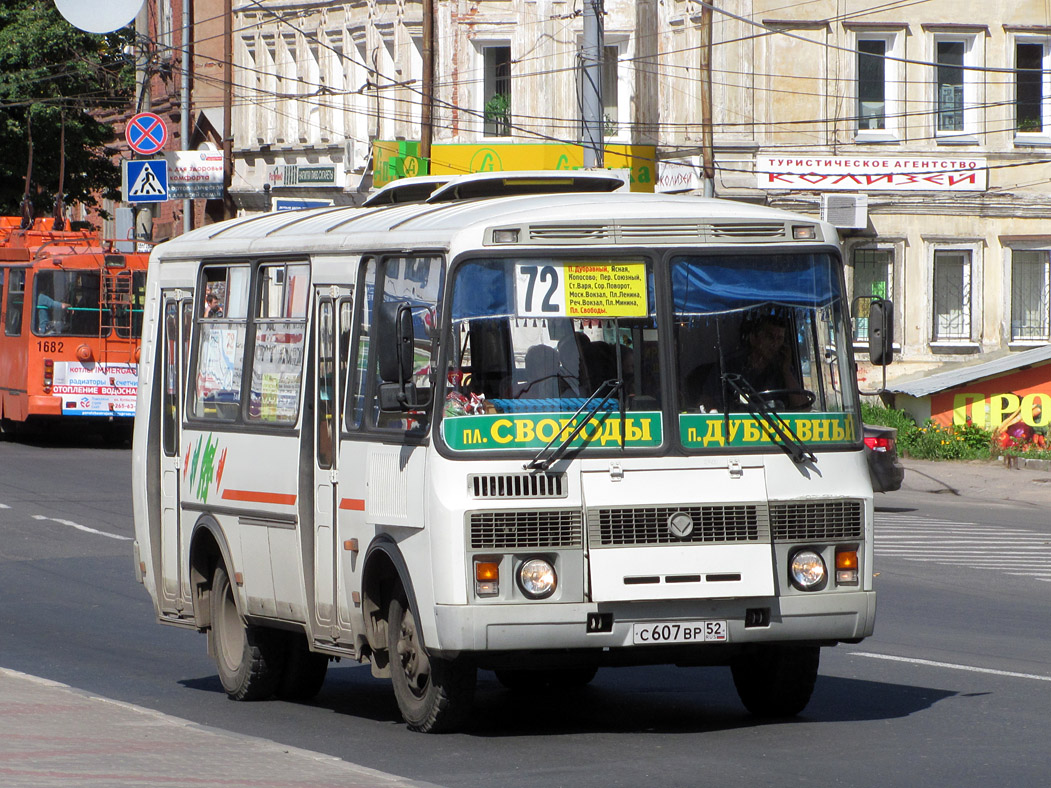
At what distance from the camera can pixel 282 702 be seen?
1044 centimetres

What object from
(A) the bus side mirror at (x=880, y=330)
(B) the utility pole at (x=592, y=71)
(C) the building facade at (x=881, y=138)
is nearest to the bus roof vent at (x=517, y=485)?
(A) the bus side mirror at (x=880, y=330)

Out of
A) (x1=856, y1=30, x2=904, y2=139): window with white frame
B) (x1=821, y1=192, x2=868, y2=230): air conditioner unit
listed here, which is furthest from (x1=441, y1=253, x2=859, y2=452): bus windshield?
(x1=856, y1=30, x2=904, y2=139): window with white frame

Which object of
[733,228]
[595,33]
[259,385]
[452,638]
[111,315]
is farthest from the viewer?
[111,315]

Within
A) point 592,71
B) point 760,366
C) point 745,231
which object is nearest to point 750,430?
point 760,366

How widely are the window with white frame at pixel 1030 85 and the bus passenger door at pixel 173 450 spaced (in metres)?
28.6

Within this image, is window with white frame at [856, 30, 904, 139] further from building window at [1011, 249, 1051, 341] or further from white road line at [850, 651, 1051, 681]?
white road line at [850, 651, 1051, 681]

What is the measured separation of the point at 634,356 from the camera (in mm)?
→ 8453

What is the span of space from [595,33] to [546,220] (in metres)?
18.0

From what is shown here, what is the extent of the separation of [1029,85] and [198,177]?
1610 cm

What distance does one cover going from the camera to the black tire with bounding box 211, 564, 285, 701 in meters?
10.3

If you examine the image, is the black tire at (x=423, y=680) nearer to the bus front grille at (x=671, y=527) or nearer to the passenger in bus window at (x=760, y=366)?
the bus front grille at (x=671, y=527)

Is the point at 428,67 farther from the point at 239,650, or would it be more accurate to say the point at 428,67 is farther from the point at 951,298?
the point at 239,650

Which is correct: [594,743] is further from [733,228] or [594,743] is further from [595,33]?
[595,33]

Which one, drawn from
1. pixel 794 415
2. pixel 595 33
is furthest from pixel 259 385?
pixel 595 33
